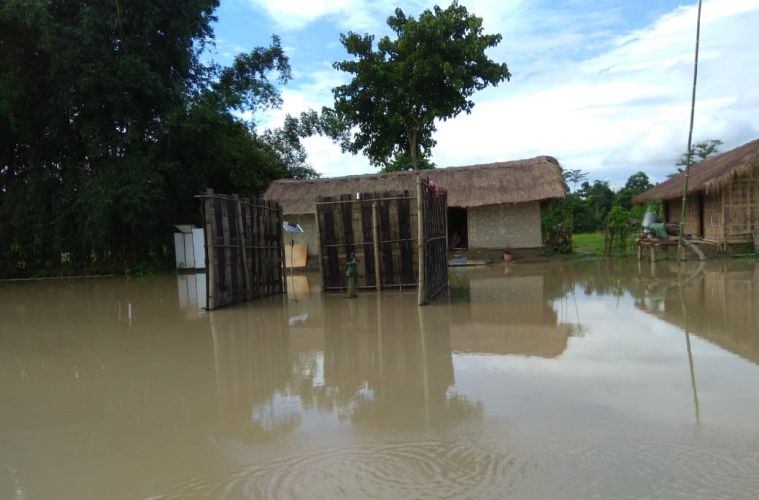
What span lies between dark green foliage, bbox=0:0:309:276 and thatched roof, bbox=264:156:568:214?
3231 millimetres

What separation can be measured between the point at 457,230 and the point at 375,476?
1947cm

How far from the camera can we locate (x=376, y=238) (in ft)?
38.2

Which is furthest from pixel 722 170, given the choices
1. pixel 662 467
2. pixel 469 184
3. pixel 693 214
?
pixel 662 467

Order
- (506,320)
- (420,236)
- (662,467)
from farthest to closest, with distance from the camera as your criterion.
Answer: (420,236) → (506,320) → (662,467)

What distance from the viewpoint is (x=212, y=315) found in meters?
9.91

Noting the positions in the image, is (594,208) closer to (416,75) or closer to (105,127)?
(416,75)

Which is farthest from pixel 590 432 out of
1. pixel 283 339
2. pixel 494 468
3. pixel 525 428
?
pixel 283 339

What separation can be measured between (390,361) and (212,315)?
480 centimetres

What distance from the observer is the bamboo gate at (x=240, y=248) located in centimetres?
1034

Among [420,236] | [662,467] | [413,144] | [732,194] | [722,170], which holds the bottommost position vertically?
[662,467]

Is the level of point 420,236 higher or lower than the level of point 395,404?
higher

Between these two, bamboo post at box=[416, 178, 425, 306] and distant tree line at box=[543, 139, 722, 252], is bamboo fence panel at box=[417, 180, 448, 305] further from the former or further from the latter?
distant tree line at box=[543, 139, 722, 252]

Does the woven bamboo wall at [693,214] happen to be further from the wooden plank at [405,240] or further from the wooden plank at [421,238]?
the wooden plank at [421,238]

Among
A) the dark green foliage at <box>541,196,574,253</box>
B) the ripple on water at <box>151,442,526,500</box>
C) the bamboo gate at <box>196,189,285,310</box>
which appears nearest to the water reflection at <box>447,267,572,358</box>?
the ripple on water at <box>151,442,526,500</box>
